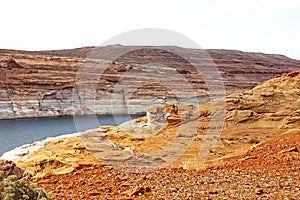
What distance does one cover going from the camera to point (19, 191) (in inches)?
207

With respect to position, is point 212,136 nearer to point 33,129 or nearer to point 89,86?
point 33,129

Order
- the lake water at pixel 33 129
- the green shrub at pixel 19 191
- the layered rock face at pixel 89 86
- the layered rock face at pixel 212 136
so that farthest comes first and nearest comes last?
1. the layered rock face at pixel 89 86
2. the lake water at pixel 33 129
3. the layered rock face at pixel 212 136
4. the green shrub at pixel 19 191

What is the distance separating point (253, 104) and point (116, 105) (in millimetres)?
37921

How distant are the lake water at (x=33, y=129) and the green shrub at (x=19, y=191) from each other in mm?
20323

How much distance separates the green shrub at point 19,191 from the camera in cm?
511

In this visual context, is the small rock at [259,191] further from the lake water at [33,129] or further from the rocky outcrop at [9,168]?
the lake water at [33,129]

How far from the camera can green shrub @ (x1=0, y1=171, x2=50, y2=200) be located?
16.8ft

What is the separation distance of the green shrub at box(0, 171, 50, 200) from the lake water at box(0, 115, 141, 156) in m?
20.3

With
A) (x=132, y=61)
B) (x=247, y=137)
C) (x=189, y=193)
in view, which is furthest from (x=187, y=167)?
(x=132, y=61)

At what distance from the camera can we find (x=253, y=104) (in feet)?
45.8

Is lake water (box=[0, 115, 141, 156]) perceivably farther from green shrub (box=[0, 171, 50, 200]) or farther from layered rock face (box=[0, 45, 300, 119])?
green shrub (box=[0, 171, 50, 200])

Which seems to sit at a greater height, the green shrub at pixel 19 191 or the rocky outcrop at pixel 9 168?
the green shrub at pixel 19 191

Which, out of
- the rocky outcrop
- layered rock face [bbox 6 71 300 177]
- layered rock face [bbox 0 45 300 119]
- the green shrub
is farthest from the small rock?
layered rock face [bbox 0 45 300 119]

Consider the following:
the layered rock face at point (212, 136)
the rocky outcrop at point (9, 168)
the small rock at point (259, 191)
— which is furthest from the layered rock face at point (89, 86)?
the small rock at point (259, 191)
